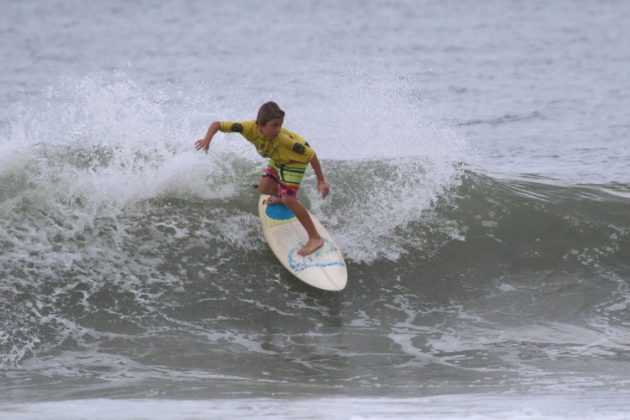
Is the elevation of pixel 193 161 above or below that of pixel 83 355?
above

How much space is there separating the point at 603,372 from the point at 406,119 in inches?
190

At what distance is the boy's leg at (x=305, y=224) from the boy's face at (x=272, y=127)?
68 centimetres

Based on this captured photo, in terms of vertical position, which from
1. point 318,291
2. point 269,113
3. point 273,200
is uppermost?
point 269,113

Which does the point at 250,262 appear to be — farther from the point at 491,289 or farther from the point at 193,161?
the point at 491,289

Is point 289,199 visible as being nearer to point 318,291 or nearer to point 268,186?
point 268,186

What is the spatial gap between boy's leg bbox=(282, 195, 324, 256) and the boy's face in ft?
2.23

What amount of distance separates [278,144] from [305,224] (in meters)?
0.79

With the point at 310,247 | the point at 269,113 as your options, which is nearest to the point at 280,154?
the point at 269,113

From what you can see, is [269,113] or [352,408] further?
[269,113]

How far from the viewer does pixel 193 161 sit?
31.6ft

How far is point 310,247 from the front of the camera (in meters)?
8.30

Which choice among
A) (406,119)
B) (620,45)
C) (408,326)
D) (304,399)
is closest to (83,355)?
(304,399)

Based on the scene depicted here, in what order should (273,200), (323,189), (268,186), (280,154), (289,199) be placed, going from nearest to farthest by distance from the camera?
(323,189) → (280,154) → (289,199) → (268,186) → (273,200)

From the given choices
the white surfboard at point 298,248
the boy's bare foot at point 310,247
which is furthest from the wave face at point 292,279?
the boy's bare foot at point 310,247
